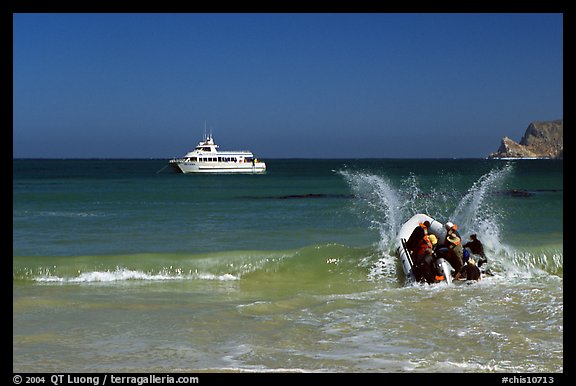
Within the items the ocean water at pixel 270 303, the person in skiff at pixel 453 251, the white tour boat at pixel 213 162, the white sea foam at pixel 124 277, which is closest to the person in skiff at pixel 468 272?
the person in skiff at pixel 453 251

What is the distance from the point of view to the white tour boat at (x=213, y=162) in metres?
76.8

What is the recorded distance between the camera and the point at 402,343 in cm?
794

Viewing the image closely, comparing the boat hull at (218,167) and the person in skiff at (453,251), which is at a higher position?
the boat hull at (218,167)

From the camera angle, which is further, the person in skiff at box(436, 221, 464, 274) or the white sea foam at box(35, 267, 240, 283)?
the white sea foam at box(35, 267, 240, 283)

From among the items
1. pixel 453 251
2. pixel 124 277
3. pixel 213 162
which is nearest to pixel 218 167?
pixel 213 162

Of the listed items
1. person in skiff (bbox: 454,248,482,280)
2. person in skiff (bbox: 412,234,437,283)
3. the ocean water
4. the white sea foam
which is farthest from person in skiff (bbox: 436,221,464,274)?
the white sea foam

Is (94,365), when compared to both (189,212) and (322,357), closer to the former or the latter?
(322,357)

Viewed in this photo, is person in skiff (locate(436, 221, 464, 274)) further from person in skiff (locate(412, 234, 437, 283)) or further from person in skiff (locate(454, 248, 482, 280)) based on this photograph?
person in skiff (locate(412, 234, 437, 283))

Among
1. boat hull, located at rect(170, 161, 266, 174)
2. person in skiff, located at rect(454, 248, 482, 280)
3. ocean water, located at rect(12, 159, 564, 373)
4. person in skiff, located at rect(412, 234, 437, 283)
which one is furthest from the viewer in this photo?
boat hull, located at rect(170, 161, 266, 174)

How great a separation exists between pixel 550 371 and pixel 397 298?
156 inches

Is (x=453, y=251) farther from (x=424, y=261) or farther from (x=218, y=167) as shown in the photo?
(x=218, y=167)

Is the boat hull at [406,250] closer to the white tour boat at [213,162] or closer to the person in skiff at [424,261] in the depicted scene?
the person in skiff at [424,261]

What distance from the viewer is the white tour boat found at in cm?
7675

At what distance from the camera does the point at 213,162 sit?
253 ft
